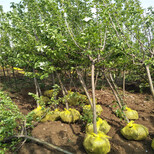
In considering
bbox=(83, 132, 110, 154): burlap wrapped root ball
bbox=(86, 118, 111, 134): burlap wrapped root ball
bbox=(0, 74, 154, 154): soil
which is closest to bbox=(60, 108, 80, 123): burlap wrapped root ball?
bbox=(0, 74, 154, 154): soil

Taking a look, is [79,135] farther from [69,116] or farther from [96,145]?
[96,145]

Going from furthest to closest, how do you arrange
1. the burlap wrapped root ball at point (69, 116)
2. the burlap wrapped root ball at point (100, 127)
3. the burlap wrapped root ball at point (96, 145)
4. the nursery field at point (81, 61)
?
1. the burlap wrapped root ball at point (69, 116)
2. the burlap wrapped root ball at point (100, 127)
3. the nursery field at point (81, 61)
4. the burlap wrapped root ball at point (96, 145)

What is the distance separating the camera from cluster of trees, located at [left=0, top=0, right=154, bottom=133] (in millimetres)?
3119

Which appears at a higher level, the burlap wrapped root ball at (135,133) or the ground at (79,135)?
the burlap wrapped root ball at (135,133)

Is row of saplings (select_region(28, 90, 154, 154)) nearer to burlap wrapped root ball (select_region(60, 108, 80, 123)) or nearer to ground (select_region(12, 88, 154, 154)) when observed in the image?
burlap wrapped root ball (select_region(60, 108, 80, 123))

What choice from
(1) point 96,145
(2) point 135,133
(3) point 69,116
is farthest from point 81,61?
(2) point 135,133

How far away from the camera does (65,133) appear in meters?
3.97

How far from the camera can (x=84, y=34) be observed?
2787 mm

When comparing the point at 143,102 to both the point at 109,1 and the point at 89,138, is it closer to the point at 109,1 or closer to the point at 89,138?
the point at 89,138

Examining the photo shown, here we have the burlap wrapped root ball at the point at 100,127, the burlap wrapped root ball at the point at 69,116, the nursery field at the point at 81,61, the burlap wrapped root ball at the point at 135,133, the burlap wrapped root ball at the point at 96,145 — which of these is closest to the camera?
the burlap wrapped root ball at the point at 96,145

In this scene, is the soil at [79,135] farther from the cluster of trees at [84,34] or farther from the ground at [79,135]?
the cluster of trees at [84,34]

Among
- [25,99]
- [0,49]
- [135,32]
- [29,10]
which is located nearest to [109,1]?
[135,32]

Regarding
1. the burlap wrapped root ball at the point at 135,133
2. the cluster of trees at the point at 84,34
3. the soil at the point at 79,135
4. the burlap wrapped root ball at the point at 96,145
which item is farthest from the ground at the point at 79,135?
the cluster of trees at the point at 84,34

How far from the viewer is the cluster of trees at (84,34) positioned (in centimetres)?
312
